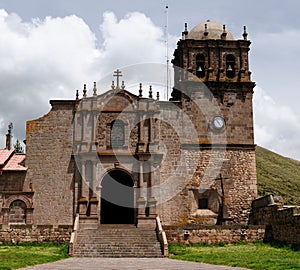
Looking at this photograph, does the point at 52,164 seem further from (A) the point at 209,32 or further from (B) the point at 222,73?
(A) the point at 209,32

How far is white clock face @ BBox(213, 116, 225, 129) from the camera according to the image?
109ft

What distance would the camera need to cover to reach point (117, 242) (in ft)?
84.5

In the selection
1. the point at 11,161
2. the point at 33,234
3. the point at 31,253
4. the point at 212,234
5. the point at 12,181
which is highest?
the point at 11,161

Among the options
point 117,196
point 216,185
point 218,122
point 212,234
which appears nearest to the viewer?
point 212,234

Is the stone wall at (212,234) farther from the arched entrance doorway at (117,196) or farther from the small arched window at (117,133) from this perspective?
the small arched window at (117,133)

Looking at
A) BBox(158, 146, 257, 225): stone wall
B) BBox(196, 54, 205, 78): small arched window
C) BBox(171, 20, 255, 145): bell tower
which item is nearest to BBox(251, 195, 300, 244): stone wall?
BBox(158, 146, 257, 225): stone wall

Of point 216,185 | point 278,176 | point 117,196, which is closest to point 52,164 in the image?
point 117,196

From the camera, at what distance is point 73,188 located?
1241 inches

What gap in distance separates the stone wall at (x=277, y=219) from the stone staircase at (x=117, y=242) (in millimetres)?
6821

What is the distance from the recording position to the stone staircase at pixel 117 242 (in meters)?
24.1

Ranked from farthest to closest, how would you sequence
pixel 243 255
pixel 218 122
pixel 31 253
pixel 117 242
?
pixel 218 122 → pixel 117 242 → pixel 31 253 → pixel 243 255

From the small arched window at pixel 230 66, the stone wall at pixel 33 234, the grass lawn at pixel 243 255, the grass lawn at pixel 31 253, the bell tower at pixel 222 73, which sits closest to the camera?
the grass lawn at pixel 243 255

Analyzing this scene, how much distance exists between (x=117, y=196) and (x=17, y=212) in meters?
6.97

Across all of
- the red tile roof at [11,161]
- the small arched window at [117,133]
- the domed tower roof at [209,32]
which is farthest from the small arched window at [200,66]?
the red tile roof at [11,161]
